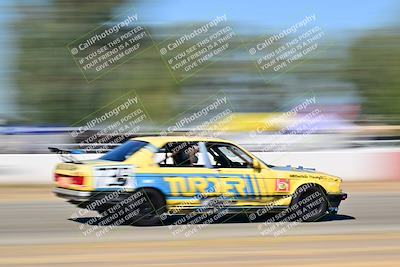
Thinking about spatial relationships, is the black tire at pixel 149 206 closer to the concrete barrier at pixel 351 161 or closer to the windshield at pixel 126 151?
the windshield at pixel 126 151

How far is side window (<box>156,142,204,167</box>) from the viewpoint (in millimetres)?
10406

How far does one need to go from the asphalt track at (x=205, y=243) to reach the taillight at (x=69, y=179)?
0.65m

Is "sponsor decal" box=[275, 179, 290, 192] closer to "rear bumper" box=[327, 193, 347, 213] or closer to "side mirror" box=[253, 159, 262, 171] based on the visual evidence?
"side mirror" box=[253, 159, 262, 171]

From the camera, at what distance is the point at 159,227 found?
33.1ft

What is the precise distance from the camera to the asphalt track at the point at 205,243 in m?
7.37

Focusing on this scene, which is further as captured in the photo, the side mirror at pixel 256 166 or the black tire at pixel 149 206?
the side mirror at pixel 256 166

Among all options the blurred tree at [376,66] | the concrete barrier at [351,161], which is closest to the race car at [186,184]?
the concrete barrier at [351,161]

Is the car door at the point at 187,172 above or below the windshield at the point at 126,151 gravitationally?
below

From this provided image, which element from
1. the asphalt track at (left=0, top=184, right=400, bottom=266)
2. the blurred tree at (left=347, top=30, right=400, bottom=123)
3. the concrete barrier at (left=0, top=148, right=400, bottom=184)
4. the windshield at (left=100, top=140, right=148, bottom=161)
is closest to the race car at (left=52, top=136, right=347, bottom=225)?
the windshield at (left=100, top=140, right=148, bottom=161)

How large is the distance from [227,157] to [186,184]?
920mm

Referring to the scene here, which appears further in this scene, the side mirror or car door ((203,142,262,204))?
the side mirror

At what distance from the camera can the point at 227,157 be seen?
35.3 feet

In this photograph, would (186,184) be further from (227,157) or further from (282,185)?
(282,185)

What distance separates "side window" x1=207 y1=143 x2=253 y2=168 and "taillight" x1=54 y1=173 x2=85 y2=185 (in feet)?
6.42
